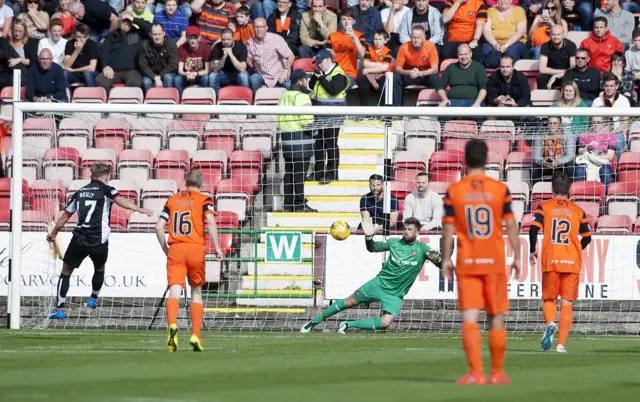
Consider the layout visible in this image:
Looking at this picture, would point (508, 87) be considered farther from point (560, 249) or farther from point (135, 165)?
point (560, 249)

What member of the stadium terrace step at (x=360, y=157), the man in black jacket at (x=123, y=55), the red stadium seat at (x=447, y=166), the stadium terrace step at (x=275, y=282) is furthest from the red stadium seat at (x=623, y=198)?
the man in black jacket at (x=123, y=55)

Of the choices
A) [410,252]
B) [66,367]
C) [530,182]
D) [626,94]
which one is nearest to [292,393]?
[66,367]

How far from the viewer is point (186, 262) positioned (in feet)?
43.8

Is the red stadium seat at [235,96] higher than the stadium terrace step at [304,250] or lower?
higher

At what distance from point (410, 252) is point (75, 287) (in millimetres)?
5326

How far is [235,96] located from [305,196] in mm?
3257

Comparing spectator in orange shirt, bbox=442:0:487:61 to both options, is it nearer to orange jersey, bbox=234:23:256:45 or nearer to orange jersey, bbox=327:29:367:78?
orange jersey, bbox=327:29:367:78

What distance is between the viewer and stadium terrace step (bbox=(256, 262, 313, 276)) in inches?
766

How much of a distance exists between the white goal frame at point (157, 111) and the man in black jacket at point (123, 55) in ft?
16.7

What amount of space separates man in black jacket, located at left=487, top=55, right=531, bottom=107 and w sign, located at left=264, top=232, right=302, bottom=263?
16.1 ft

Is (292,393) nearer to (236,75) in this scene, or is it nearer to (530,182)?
(530,182)

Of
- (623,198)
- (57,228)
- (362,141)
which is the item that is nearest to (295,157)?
(362,141)

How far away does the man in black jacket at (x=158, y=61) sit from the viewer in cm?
2338

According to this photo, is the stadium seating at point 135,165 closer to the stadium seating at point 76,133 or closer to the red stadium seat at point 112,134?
the red stadium seat at point 112,134
